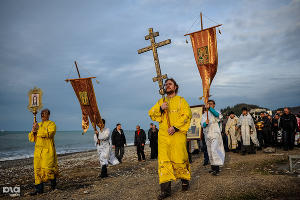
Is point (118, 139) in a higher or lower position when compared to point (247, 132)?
lower

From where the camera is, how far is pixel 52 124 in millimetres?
6637

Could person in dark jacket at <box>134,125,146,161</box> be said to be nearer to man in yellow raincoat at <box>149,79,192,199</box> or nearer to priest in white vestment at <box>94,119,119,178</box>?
priest in white vestment at <box>94,119,119,178</box>

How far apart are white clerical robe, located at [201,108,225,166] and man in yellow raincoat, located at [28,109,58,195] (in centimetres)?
474

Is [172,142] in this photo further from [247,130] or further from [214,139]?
[247,130]

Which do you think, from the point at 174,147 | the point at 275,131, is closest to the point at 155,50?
the point at 174,147

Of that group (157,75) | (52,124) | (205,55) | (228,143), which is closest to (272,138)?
(228,143)

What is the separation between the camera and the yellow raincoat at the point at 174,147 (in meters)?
4.60

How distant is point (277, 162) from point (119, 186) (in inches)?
236

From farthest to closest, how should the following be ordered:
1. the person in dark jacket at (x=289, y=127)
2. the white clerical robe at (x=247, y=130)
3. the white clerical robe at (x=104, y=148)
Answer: the person in dark jacket at (x=289, y=127) < the white clerical robe at (x=247, y=130) < the white clerical robe at (x=104, y=148)

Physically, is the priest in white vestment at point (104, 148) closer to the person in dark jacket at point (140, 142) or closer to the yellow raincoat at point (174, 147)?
the yellow raincoat at point (174, 147)

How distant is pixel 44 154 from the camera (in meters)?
6.23

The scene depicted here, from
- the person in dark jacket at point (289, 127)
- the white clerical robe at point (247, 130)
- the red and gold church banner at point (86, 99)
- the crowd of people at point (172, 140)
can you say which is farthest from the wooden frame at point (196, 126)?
the red and gold church banner at point (86, 99)

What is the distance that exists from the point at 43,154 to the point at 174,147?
13.2 ft

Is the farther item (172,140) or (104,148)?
(104,148)
